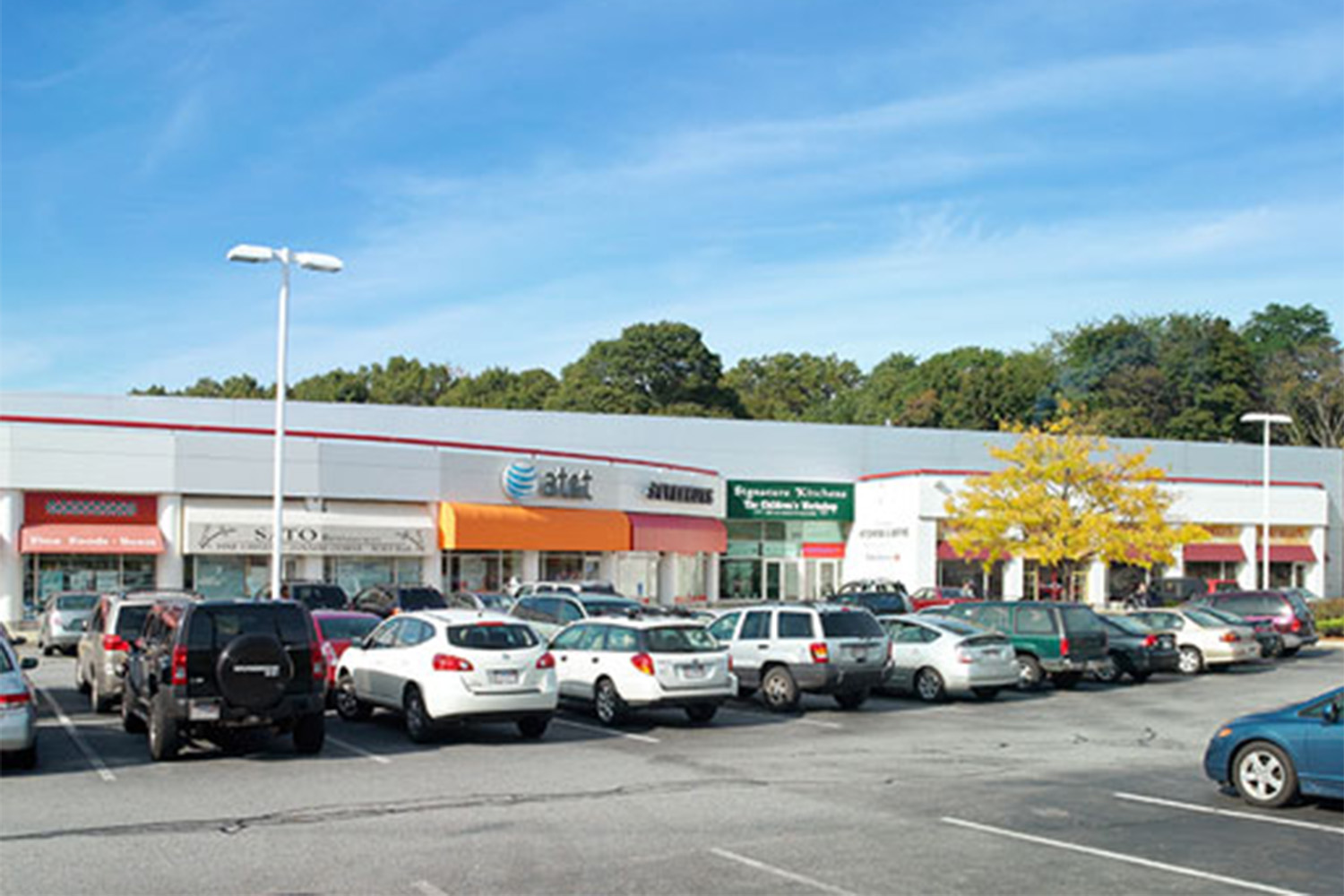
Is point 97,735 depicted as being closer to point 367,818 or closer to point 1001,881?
point 367,818

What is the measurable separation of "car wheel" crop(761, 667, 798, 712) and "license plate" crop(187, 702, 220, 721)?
9.60 metres

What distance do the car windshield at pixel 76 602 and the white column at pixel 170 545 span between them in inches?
299

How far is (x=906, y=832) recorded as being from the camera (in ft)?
37.6

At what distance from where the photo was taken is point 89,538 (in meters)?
39.0

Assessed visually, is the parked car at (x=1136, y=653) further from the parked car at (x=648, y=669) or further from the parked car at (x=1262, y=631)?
the parked car at (x=648, y=669)

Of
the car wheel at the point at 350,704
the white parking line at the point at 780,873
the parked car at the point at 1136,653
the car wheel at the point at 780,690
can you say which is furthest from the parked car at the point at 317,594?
the white parking line at the point at 780,873

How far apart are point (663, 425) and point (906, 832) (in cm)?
5264

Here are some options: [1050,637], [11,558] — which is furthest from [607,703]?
[11,558]

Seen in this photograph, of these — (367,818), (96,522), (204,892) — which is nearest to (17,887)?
(204,892)

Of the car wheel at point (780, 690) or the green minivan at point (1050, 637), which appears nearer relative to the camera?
the car wheel at point (780, 690)

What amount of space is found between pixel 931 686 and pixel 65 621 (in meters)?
Answer: 20.2

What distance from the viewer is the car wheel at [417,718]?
1691 cm

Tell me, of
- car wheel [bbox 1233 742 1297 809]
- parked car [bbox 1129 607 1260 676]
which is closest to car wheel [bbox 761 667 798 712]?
car wheel [bbox 1233 742 1297 809]

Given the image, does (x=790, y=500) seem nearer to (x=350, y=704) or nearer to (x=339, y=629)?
(x=339, y=629)
